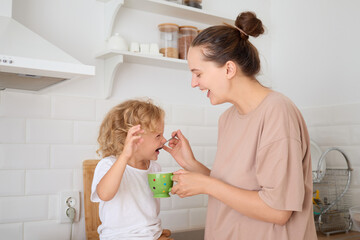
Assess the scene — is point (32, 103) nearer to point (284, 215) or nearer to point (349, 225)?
point (284, 215)

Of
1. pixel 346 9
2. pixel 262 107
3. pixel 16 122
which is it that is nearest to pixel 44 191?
pixel 16 122

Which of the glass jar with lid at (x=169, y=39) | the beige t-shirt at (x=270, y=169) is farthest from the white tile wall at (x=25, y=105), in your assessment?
the beige t-shirt at (x=270, y=169)

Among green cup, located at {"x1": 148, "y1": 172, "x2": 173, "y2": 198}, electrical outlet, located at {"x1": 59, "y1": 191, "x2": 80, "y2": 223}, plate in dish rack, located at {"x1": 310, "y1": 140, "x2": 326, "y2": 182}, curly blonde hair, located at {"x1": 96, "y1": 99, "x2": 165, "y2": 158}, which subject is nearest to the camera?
green cup, located at {"x1": 148, "y1": 172, "x2": 173, "y2": 198}

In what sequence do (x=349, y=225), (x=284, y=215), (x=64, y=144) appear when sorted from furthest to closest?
1. (x=349, y=225)
2. (x=64, y=144)
3. (x=284, y=215)

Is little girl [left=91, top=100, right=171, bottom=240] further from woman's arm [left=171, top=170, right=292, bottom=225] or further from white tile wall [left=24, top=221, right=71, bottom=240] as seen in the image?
white tile wall [left=24, top=221, right=71, bottom=240]

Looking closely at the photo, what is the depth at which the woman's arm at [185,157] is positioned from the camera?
5.65ft

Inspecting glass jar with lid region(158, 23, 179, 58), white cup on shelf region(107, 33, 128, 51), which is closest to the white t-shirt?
white cup on shelf region(107, 33, 128, 51)

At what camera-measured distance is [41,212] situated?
6.24 ft

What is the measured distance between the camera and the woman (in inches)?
49.4

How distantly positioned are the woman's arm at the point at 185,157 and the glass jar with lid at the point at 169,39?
0.63m

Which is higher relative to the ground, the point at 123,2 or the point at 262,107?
the point at 123,2

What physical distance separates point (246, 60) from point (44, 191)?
1.16m

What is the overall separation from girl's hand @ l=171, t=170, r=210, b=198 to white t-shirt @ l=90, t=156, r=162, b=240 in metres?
0.25

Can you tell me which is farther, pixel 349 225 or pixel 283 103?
pixel 349 225
